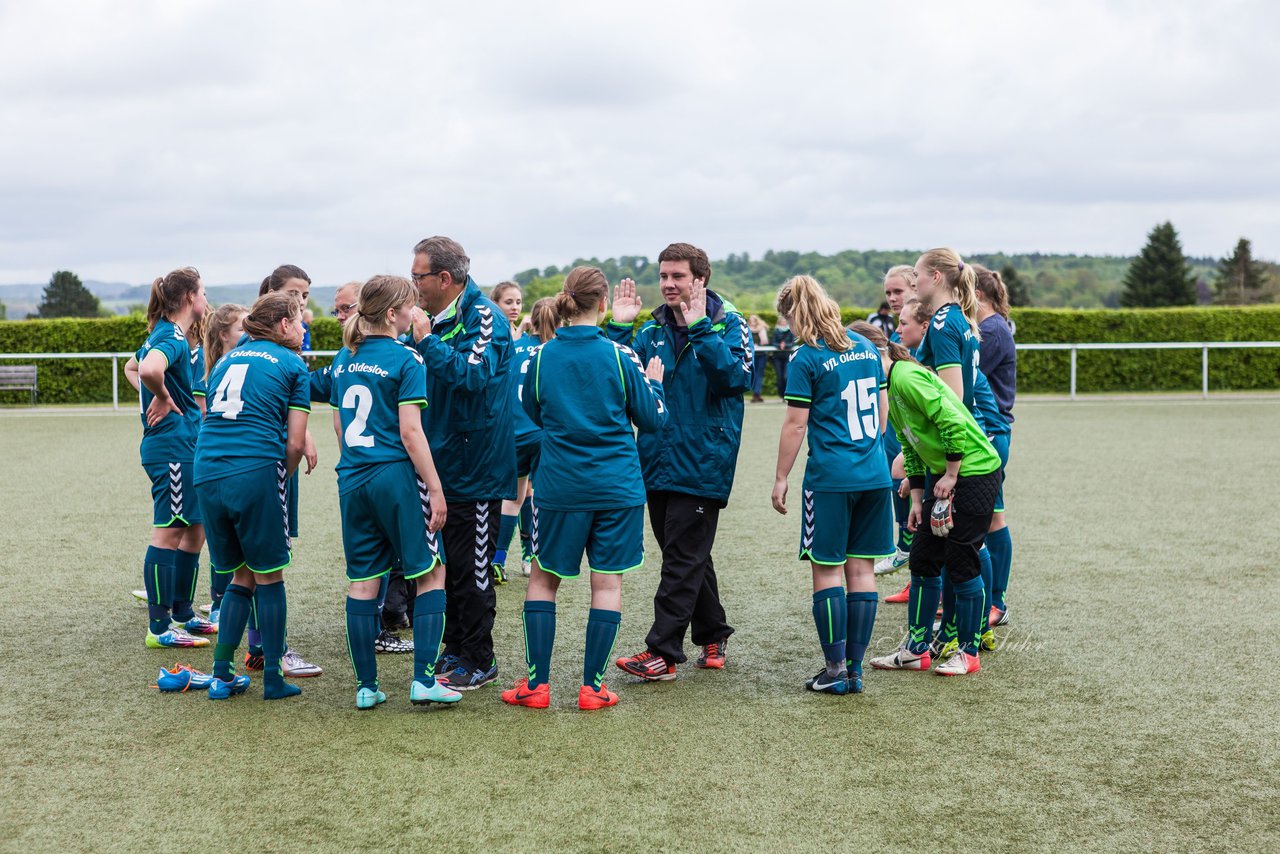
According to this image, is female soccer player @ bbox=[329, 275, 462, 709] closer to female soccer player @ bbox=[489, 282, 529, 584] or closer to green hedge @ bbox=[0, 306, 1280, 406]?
female soccer player @ bbox=[489, 282, 529, 584]

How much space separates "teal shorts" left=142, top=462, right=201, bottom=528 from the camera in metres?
5.53

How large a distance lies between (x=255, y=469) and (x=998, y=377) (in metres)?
3.77

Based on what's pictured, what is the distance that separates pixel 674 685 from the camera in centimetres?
504

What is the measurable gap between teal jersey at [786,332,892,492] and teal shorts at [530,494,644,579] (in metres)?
0.86

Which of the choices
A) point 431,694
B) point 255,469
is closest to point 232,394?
point 255,469

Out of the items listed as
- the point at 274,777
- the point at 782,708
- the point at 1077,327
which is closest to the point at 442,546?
the point at 274,777

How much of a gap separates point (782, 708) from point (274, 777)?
203 cm

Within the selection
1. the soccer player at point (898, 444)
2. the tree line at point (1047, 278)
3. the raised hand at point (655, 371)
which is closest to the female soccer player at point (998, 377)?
the soccer player at point (898, 444)

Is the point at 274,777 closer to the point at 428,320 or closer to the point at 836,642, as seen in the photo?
the point at 428,320

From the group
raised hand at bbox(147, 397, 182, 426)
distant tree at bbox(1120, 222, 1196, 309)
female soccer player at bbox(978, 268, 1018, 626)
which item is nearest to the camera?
raised hand at bbox(147, 397, 182, 426)

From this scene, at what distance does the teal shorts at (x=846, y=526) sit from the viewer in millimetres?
4801

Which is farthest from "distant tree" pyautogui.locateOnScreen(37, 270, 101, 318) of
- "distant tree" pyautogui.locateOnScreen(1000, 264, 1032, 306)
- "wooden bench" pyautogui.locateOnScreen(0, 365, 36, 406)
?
"distant tree" pyautogui.locateOnScreen(1000, 264, 1032, 306)

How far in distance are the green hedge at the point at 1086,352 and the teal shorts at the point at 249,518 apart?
18720 mm

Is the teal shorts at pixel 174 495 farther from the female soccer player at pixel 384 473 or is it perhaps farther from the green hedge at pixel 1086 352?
the green hedge at pixel 1086 352
